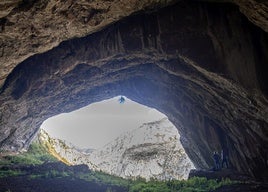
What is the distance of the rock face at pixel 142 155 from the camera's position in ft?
152

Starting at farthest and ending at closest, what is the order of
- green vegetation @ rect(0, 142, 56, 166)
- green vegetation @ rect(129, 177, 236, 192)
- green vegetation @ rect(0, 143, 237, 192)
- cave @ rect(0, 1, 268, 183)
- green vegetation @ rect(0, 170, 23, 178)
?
green vegetation @ rect(0, 142, 56, 166) < green vegetation @ rect(0, 170, 23, 178) < green vegetation @ rect(0, 143, 237, 192) < green vegetation @ rect(129, 177, 236, 192) < cave @ rect(0, 1, 268, 183)

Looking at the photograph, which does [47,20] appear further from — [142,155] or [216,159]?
[142,155]

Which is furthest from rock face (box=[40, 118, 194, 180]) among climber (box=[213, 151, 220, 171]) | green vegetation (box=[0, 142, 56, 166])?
climber (box=[213, 151, 220, 171])

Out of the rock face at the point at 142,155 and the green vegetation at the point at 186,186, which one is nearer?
the green vegetation at the point at 186,186

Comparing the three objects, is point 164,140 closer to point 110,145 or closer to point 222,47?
point 110,145

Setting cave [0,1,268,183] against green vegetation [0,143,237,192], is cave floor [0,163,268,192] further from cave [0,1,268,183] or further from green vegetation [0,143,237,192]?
cave [0,1,268,183]

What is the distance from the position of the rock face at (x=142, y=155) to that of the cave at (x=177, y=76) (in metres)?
18.6

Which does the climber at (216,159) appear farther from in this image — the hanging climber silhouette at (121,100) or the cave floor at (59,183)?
the hanging climber silhouette at (121,100)

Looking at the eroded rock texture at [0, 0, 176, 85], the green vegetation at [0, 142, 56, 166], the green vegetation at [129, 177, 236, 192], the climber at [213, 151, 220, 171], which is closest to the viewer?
the eroded rock texture at [0, 0, 176, 85]

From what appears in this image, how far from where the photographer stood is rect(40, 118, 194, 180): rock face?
46272 mm

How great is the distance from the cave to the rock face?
18611 millimetres

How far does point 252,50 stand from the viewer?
546 inches

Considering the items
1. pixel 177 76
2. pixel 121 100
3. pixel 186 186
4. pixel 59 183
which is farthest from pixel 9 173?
pixel 177 76

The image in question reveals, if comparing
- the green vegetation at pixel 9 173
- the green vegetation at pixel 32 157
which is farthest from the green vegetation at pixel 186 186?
the green vegetation at pixel 32 157
